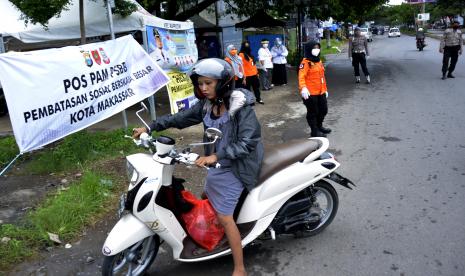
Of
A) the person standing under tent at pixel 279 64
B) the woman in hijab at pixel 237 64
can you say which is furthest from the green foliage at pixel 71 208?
the person standing under tent at pixel 279 64

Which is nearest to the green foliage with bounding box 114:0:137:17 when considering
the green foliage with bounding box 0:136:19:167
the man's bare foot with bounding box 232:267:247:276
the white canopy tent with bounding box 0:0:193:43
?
the white canopy tent with bounding box 0:0:193:43

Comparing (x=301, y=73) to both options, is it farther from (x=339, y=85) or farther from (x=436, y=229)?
(x=339, y=85)

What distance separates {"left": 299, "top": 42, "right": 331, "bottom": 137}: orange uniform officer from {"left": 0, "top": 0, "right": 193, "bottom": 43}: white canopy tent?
137 inches

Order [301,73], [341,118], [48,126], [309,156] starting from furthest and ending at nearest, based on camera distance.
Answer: [341,118], [301,73], [48,126], [309,156]

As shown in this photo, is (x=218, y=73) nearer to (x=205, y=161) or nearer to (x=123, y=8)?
(x=205, y=161)

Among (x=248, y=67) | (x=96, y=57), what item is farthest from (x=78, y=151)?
(x=248, y=67)

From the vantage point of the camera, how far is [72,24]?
912 centimetres

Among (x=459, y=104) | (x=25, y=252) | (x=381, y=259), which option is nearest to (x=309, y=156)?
(x=381, y=259)

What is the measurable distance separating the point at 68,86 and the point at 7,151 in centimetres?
242

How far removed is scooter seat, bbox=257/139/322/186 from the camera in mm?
3502

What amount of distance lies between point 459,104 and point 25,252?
28.6 feet

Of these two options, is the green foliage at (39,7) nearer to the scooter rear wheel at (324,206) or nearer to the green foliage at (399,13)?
the scooter rear wheel at (324,206)

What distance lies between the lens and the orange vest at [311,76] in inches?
276

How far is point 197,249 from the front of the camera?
11.4 ft
